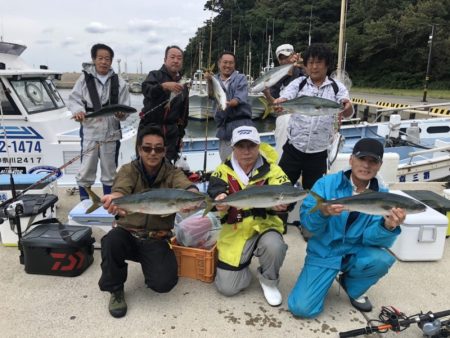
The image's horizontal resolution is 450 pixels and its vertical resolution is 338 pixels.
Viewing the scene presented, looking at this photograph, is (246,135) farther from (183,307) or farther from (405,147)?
(405,147)

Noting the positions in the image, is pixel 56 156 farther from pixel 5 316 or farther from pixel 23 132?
pixel 5 316

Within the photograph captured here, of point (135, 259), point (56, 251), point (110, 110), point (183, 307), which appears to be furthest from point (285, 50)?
point (56, 251)

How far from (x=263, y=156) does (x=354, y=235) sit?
106cm

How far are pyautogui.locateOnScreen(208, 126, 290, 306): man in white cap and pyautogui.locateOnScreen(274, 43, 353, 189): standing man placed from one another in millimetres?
887

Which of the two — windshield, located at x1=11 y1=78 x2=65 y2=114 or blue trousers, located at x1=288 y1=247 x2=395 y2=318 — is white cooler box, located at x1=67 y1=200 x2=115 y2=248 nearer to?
blue trousers, located at x1=288 y1=247 x2=395 y2=318

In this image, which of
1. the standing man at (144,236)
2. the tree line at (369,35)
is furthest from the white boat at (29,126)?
the tree line at (369,35)

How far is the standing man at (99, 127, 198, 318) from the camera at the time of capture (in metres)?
2.86

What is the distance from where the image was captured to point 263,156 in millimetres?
3303

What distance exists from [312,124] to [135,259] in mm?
2341

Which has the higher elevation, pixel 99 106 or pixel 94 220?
pixel 99 106

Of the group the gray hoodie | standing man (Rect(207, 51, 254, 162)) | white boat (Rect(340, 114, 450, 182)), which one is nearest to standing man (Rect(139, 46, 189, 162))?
the gray hoodie

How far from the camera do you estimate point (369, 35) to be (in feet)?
150

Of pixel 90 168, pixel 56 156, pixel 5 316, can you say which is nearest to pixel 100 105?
pixel 90 168

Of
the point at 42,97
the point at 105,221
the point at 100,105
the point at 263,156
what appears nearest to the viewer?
the point at 263,156
